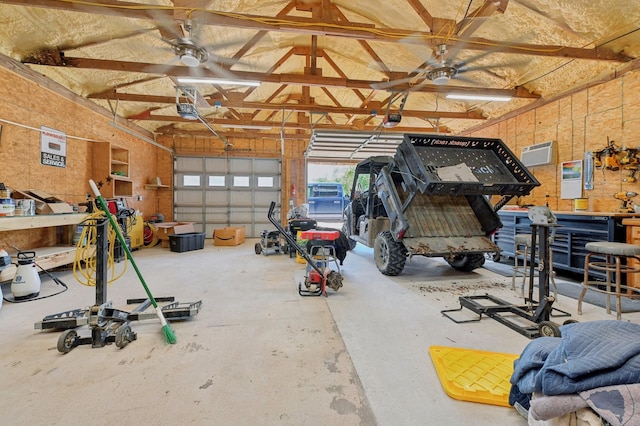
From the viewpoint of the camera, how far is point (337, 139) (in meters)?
7.43

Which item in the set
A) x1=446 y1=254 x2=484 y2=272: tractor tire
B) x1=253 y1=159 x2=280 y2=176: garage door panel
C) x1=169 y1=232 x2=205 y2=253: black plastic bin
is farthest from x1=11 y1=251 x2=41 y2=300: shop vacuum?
x1=253 y1=159 x2=280 y2=176: garage door panel

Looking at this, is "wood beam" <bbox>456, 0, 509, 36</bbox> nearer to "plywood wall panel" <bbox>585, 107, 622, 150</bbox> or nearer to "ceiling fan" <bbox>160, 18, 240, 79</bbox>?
"plywood wall panel" <bbox>585, 107, 622, 150</bbox>

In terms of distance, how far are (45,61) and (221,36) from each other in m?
2.94

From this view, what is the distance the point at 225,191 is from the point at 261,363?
862 cm

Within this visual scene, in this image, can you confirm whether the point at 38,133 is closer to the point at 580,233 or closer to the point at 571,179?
the point at 580,233

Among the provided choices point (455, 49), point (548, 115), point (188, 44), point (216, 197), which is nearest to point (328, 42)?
point (455, 49)

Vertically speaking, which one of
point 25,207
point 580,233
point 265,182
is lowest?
point 580,233

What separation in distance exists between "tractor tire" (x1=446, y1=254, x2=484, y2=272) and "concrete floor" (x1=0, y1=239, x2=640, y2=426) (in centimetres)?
95

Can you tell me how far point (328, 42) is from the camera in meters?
6.75

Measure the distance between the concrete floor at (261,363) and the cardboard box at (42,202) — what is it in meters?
1.22

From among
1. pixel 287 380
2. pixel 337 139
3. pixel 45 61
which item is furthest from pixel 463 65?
pixel 45 61

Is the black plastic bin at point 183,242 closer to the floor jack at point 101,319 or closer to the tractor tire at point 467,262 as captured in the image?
the floor jack at point 101,319

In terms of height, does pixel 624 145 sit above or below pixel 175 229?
above

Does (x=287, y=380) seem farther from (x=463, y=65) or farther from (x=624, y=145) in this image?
(x=624, y=145)
